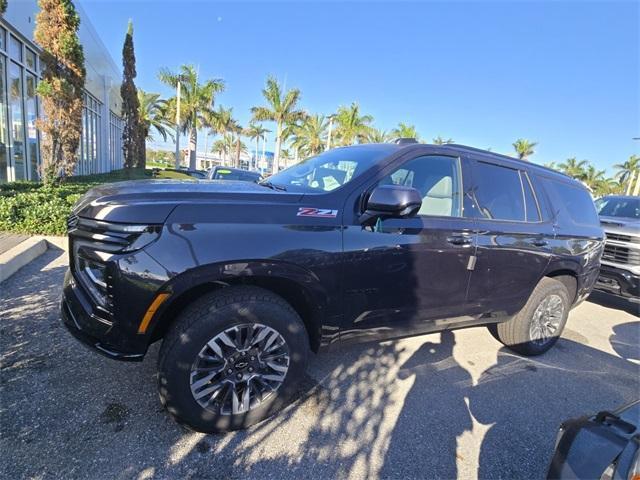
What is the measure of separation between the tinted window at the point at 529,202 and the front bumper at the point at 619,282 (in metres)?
3.21

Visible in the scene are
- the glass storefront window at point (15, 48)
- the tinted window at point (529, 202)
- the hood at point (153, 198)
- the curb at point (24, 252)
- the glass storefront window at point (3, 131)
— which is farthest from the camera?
the glass storefront window at point (15, 48)

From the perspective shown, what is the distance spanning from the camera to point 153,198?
2129 mm

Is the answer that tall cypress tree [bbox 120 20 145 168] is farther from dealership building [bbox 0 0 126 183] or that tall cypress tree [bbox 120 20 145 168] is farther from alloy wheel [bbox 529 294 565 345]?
alloy wheel [bbox 529 294 565 345]

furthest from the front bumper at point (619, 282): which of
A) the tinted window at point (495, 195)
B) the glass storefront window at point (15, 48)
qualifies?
the glass storefront window at point (15, 48)

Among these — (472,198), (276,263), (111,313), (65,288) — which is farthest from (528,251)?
(65,288)

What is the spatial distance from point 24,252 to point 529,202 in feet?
20.4

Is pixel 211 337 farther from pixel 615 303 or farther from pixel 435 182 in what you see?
pixel 615 303

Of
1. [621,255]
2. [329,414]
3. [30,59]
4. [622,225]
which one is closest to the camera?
[329,414]

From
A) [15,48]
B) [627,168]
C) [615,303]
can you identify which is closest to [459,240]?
[615,303]

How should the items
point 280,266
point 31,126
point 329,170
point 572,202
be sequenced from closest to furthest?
point 280,266
point 329,170
point 572,202
point 31,126

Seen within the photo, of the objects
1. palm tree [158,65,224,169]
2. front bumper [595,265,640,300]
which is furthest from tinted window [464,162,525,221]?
palm tree [158,65,224,169]

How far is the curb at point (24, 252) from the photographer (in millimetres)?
4412

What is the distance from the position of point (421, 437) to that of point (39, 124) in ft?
35.7

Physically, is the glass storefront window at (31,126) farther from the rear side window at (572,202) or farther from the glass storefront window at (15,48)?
the rear side window at (572,202)
